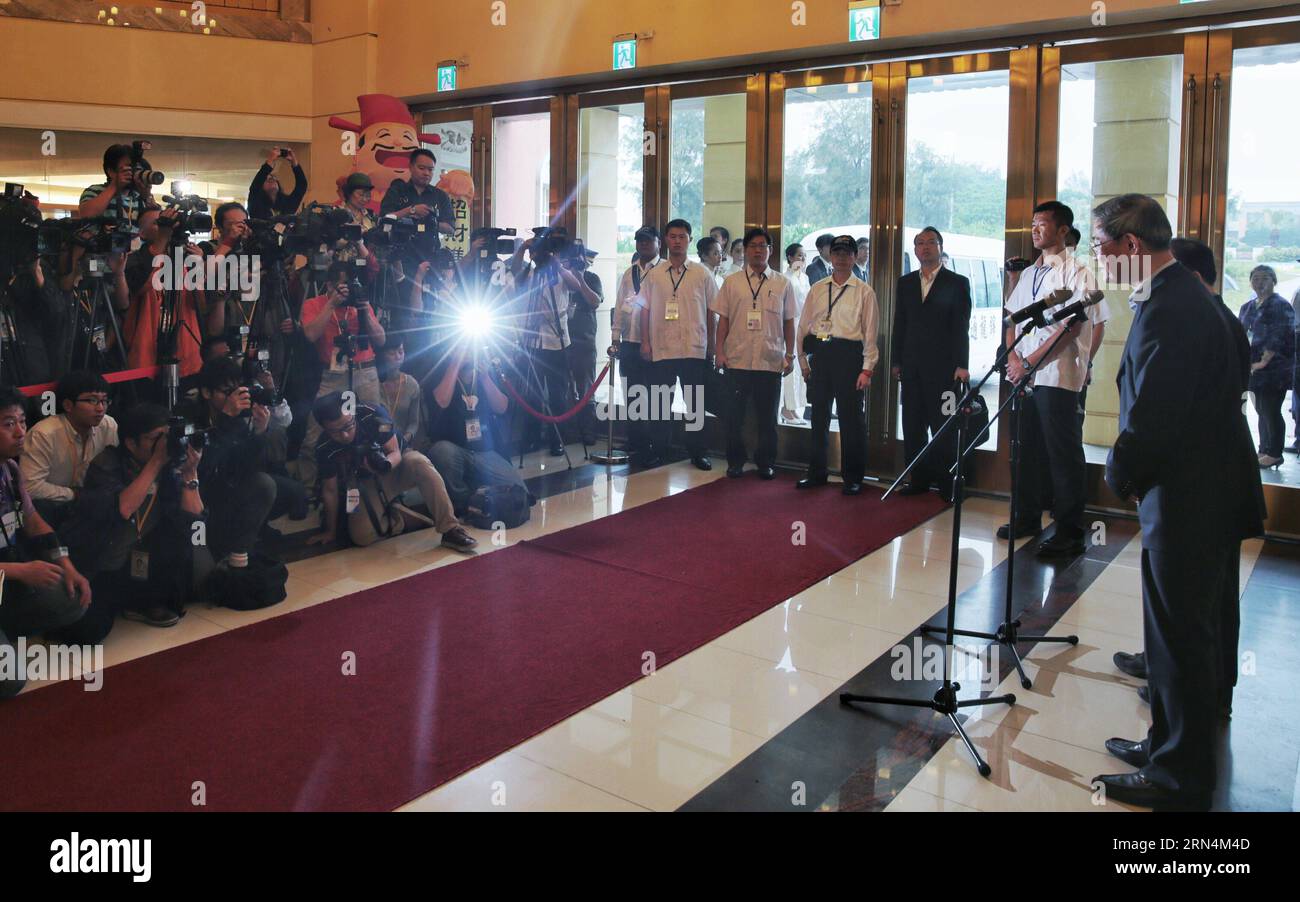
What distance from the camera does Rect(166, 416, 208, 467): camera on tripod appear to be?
13.0ft

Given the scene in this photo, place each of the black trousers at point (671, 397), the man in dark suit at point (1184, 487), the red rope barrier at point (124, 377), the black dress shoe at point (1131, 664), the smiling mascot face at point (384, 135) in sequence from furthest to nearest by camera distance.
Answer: the smiling mascot face at point (384, 135) → the black trousers at point (671, 397) → the red rope barrier at point (124, 377) → the black dress shoe at point (1131, 664) → the man in dark suit at point (1184, 487)

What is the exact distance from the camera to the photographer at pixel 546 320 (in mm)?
6832

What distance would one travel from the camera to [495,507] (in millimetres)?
5676

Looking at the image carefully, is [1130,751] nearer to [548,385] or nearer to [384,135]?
[548,385]

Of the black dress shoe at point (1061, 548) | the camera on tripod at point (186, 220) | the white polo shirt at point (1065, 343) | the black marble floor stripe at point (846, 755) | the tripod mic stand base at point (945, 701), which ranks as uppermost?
the camera on tripod at point (186, 220)

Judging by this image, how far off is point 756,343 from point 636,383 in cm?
104

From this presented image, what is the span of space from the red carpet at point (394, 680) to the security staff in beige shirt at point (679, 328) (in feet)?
6.94

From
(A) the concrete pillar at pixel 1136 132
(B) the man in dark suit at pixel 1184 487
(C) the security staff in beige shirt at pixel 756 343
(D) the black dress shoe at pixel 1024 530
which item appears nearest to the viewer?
(B) the man in dark suit at pixel 1184 487

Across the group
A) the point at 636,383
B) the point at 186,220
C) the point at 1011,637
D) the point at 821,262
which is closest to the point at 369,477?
the point at 186,220

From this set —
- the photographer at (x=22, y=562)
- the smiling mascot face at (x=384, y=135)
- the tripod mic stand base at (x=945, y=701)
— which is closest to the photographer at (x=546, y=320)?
the smiling mascot face at (x=384, y=135)

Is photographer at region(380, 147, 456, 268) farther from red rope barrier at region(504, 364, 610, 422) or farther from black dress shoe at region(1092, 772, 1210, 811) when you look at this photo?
black dress shoe at region(1092, 772, 1210, 811)

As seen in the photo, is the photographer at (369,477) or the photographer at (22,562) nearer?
the photographer at (22,562)

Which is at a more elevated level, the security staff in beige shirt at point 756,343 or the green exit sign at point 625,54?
the green exit sign at point 625,54

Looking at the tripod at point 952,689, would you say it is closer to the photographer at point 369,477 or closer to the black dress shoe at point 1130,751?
the black dress shoe at point 1130,751
